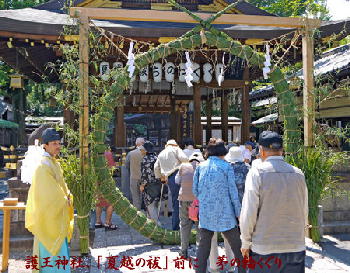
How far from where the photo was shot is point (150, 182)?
7.09 metres

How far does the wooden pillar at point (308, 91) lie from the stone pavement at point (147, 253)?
192 centimetres

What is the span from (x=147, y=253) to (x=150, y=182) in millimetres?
1506

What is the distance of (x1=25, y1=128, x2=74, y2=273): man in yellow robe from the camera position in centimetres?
394

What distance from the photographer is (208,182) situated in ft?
14.0

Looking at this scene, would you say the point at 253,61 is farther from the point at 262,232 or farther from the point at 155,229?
the point at 262,232

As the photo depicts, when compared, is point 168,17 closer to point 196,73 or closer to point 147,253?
point 147,253

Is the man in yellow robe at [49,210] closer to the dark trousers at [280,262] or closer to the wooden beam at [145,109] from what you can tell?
the dark trousers at [280,262]

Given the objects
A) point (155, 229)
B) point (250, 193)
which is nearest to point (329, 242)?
point (155, 229)

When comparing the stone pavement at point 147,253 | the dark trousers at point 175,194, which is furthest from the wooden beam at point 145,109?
the dark trousers at point 175,194

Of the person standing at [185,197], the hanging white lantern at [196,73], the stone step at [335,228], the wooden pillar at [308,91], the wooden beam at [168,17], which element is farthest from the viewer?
the hanging white lantern at [196,73]

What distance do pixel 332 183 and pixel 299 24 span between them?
124 inches

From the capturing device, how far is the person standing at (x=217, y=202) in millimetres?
4207

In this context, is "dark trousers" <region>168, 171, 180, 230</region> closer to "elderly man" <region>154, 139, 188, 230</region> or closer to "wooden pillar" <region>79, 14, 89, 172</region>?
"elderly man" <region>154, 139, 188, 230</region>

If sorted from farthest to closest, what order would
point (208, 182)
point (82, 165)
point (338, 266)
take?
point (82, 165) → point (338, 266) → point (208, 182)
